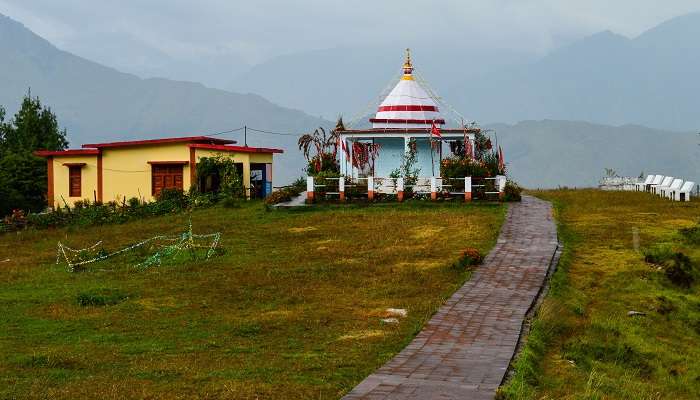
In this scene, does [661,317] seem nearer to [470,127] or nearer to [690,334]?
[690,334]

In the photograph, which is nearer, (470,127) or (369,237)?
(369,237)

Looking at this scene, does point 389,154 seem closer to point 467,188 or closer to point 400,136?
point 400,136

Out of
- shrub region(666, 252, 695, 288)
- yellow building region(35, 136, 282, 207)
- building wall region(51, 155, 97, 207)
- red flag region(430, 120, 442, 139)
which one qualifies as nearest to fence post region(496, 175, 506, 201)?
red flag region(430, 120, 442, 139)

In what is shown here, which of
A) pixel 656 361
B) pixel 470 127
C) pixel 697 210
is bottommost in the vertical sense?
pixel 656 361

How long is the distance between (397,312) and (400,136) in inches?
828

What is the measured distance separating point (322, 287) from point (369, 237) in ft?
19.8

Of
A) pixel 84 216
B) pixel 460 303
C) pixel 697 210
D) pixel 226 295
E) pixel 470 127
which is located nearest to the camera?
pixel 460 303

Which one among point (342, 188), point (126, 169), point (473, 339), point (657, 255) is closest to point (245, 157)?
point (126, 169)

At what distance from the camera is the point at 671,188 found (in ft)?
97.7

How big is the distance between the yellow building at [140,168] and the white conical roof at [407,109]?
545 cm

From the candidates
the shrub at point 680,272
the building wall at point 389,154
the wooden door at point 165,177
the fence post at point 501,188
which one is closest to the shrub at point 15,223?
the wooden door at point 165,177

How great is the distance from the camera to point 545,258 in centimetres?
1712

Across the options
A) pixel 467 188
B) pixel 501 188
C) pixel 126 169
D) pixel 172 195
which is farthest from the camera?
pixel 126 169

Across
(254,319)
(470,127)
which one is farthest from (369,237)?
(470,127)
